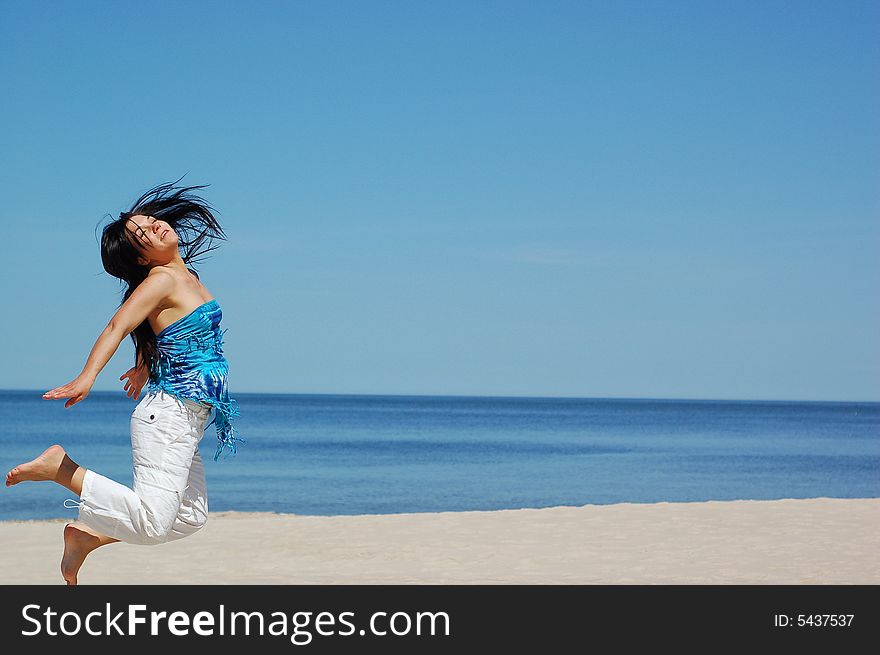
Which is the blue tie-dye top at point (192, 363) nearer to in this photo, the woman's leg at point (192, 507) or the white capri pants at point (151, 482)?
the white capri pants at point (151, 482)

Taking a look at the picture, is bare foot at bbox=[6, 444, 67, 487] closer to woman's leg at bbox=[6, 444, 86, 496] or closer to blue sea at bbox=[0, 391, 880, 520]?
woman's leg at bbox=[6, 444, 86, 496]

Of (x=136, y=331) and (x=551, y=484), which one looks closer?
(x=136, y=331)

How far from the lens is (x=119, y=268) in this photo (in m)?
4.87

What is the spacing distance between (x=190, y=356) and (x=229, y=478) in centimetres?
2529

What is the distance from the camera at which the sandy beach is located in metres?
8.90

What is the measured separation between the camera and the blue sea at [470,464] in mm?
25141

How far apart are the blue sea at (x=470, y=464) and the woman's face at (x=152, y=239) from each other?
14.8 m

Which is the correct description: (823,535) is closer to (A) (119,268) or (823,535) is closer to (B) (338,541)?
(B) (338,541)

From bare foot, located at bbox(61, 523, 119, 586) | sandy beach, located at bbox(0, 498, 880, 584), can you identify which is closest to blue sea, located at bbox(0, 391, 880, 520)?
sandy beach, located at bbox(0, 498, 880, 584)

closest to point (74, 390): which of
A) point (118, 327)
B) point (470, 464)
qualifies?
point (118, 327)

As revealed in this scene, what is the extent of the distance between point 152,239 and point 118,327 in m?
0.51

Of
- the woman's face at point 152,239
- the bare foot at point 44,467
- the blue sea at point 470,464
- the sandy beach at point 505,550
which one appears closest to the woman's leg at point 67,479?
the bare foot at point 44,467

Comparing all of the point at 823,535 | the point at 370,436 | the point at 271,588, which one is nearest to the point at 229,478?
the point at 823,535

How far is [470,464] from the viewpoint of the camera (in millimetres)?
38688
